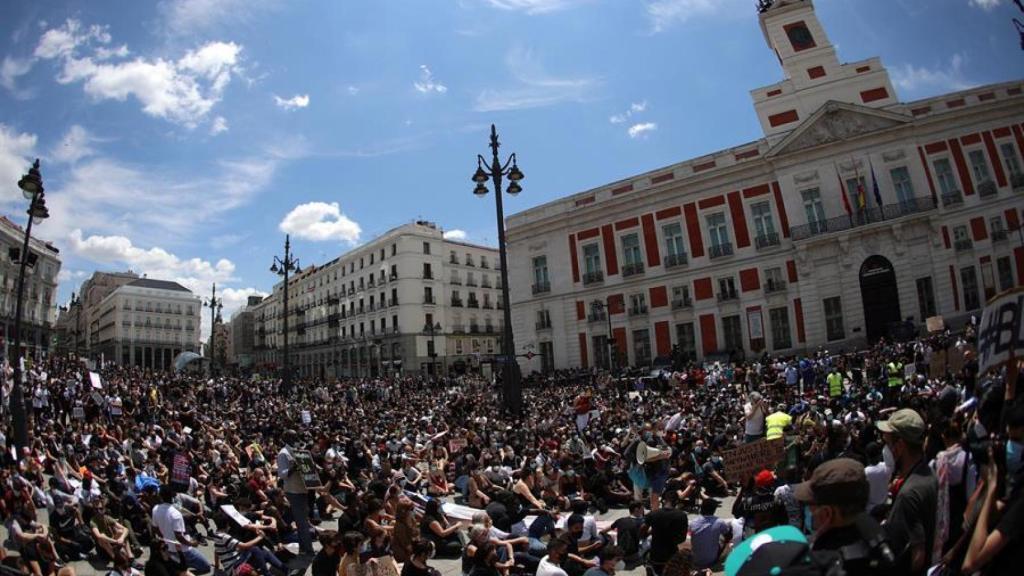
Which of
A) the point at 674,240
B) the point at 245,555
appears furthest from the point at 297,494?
the point at 674,240

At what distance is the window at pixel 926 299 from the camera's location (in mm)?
29562

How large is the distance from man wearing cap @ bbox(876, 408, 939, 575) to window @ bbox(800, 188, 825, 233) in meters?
32.2

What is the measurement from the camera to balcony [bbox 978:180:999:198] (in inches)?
1182

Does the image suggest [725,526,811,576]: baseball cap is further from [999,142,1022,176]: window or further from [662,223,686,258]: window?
[999,142,1022,176]: window

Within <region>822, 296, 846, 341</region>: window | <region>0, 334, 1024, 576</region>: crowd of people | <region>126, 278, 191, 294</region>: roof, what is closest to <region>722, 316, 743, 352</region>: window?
<region>822, 296, 846, 341</region>: window

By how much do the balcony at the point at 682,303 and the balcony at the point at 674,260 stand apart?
213 cm

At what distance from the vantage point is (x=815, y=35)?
38562 millimetres

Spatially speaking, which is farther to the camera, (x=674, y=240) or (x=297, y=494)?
(x=674, y=240)

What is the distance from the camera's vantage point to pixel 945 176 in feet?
101

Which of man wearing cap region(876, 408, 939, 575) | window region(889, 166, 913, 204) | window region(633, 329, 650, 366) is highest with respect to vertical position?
window region(889, 166, 913, 204)

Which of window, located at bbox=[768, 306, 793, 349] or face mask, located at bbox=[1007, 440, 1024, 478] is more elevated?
window, located at bbox=[768, 306, 793, 349]

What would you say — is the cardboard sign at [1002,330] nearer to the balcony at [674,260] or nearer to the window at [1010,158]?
the balcony at [674,260]

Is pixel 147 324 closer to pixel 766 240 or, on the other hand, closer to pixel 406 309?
pixel 406 309

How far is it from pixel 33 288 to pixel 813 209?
77580 mm
